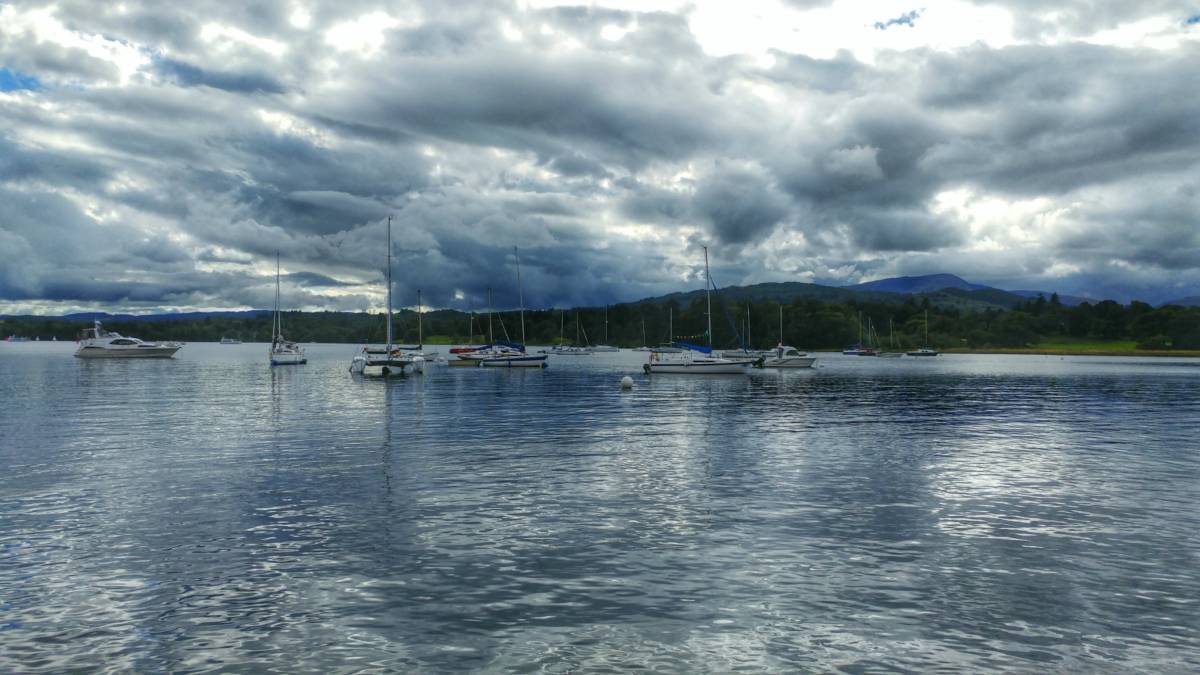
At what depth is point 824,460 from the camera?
3641cm

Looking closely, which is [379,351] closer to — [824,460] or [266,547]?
[824,460]

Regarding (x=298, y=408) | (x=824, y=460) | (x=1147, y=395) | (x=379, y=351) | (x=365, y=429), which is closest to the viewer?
(x=824, y=460)

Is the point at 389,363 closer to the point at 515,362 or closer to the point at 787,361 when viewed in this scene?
the point at 515,362

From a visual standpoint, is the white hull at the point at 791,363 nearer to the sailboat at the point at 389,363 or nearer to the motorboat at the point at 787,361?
the motorboat at the point at 787,361

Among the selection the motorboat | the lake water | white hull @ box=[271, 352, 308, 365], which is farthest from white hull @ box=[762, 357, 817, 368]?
the lake water

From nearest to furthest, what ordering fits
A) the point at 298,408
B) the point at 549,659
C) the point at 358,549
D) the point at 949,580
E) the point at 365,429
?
the point at 549,659 < the point at 949,580 < the point at 358,549 < the point at 365,429 < the point at 298,408

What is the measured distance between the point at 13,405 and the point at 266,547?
200ft

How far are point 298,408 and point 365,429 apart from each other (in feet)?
61.1

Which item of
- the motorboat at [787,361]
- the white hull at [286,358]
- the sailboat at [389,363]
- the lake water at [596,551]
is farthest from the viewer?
the motorboat at [787,361]

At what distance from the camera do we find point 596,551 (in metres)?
20.0

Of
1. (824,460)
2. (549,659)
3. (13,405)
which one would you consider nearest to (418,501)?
(549,659)

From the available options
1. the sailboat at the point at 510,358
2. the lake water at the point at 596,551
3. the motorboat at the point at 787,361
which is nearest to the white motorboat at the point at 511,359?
the sailboat at the point at 510,358

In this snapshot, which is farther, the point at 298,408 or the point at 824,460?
the point at 298,408

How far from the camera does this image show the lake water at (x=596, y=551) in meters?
13.7
